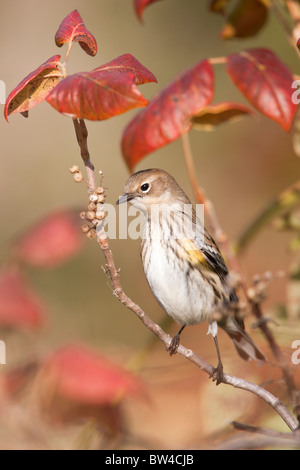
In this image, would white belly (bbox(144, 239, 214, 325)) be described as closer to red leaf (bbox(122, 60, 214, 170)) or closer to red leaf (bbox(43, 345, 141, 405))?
red leaf (bbox(43, 345, 141, 405))

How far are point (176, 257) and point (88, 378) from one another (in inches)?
21.5

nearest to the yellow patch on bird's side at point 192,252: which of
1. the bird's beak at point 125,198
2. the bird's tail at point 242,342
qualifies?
the bird's beak at point 125,198

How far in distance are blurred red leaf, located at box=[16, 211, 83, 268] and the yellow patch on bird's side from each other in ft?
1.41

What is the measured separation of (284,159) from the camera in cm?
355

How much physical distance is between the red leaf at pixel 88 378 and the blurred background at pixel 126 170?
1.01ft

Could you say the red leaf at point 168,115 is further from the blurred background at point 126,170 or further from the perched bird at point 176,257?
the blurred background at point 126,170

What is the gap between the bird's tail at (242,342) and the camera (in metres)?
2.50

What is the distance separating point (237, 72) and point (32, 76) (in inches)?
25.0

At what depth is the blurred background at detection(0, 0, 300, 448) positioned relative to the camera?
293 cm

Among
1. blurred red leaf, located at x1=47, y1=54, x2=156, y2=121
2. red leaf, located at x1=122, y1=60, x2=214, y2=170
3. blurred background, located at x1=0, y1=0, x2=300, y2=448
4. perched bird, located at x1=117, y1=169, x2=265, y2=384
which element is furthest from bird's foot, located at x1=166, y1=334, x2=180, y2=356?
blurred red leaf, located at x1=47, y1=54, x2=156, y2=121

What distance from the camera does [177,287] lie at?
224 cm

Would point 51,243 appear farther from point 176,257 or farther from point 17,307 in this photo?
point 176,257
